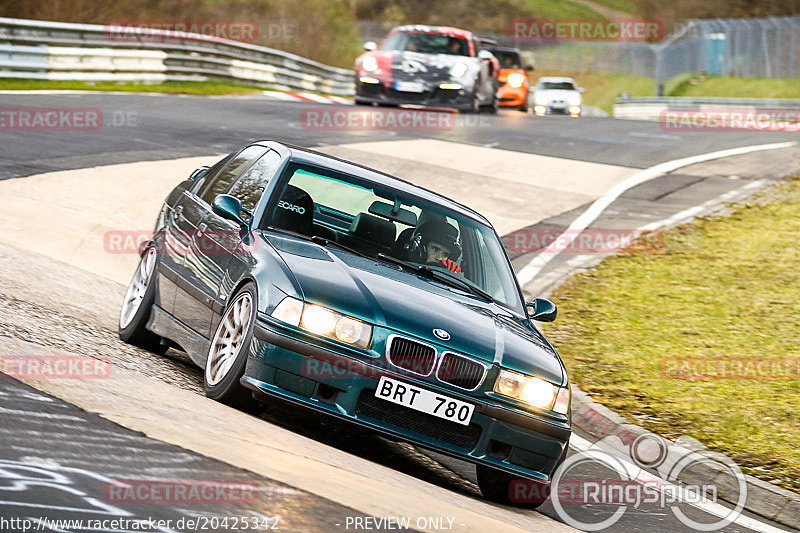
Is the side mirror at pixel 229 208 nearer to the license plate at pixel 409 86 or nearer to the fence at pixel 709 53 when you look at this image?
the license plate at pixel 409 86

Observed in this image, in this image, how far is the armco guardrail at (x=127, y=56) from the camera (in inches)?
955

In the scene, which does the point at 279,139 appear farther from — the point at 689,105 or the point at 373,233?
the point at 689,105

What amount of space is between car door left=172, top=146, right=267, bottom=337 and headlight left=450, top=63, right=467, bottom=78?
1675cm

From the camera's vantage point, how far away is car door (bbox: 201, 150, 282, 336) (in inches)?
267

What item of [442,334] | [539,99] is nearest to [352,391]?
[442,334]

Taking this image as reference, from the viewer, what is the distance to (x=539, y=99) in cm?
4238

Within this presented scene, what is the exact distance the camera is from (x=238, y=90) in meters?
30.3

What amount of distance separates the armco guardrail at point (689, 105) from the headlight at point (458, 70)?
13.3 metres

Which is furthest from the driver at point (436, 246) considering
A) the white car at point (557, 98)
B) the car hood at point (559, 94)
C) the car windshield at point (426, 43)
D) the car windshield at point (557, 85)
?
the car windshield at point (557, 85)

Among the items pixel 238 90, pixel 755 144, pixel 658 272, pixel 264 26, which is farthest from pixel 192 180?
pixel 264 26

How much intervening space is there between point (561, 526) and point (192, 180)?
4.03m

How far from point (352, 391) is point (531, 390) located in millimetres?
943

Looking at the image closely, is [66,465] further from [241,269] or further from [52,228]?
[52,228]

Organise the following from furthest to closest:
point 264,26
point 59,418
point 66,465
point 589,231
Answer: point 264,26 → point 589,231 → point 59,418 → point 66,465
